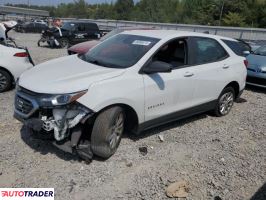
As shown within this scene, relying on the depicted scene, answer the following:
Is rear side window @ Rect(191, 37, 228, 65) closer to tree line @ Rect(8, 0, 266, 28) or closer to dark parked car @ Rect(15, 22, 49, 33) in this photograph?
Result: dark parked car @ Rect(15, 22, 49, 33)

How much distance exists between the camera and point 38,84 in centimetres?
409

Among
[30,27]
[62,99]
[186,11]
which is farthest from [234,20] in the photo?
[62,99]

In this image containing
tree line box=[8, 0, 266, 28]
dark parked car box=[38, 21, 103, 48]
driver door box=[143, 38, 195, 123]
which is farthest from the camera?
tree line box=[8, 0, 266, 28]

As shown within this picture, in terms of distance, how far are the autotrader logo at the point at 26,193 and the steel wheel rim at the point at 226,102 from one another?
13.1 feet

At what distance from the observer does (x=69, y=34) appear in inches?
767

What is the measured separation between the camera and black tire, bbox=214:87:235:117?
6262mm

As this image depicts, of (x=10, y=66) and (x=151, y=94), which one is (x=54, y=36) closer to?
(x=10, y=66)

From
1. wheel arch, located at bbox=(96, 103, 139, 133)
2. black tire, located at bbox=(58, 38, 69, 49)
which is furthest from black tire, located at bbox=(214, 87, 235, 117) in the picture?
black tire, located at bbox=(58, 38, 69, 49)

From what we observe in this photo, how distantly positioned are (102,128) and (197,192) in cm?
146

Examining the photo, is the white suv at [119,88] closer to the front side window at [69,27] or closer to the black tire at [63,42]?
the black tire at [63,42]

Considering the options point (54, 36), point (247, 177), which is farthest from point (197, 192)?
point (54, 36)

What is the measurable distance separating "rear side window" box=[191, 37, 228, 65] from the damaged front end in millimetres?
2404

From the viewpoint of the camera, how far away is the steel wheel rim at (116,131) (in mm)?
4359

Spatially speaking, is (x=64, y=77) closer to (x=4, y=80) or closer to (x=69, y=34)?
(x=4, y=80)
